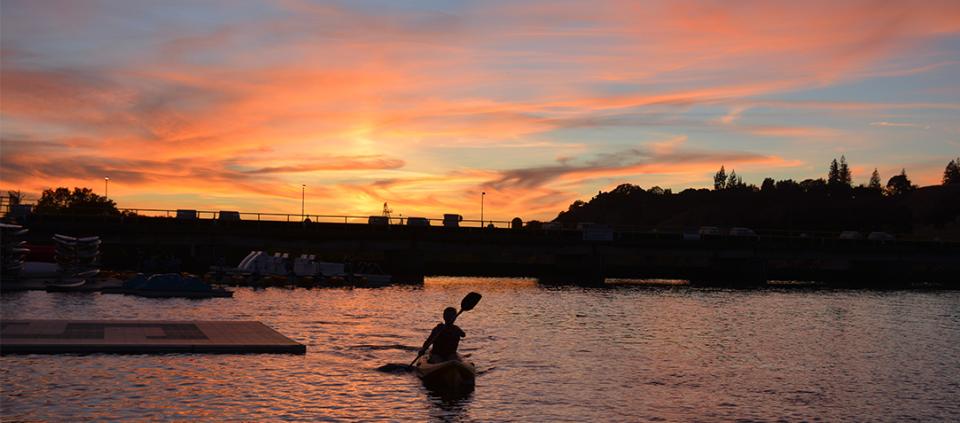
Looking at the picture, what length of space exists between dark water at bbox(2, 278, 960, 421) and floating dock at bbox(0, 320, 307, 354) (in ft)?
4.45

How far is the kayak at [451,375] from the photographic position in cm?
4025

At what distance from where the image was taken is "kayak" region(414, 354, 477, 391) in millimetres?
40250

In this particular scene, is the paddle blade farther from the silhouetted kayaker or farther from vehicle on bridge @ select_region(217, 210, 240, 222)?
vehicle on bridge @ select_region(217, 210, 240, 222)

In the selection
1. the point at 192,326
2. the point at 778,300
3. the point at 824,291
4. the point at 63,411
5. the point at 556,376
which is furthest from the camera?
the point at 824,291

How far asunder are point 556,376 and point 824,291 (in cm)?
11012

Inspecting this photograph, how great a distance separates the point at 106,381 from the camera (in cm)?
3759

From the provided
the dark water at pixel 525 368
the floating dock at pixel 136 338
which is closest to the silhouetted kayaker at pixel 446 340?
the dark water at pixel 525 368

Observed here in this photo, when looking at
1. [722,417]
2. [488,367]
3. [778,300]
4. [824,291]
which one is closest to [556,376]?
[488,367]

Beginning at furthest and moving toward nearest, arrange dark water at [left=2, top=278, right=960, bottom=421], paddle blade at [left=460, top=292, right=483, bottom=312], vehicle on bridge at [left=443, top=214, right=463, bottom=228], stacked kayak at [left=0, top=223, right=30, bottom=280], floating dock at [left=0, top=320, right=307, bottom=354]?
vehicle on bridge at [left=443, top=214, right=463, bottom=228] → stacked kayak at [left=0, top=223, right=30, bottom=280] → floating dock at [left=0, top=320, right=307, bottom=354] → paddle blade at [left=460, top=292, right=483, bottom=312] → dark water at [left=2, top=278, right=960, bottom=421]

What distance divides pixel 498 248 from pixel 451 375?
366 ft

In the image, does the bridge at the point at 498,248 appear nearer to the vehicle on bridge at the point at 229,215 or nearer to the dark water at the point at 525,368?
the vehicle on bridge at the point at 229,215

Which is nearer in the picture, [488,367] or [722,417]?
[722,417]

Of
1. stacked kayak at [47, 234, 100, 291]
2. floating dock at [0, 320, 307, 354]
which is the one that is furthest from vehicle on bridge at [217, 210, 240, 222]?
floating dock at [0, 320, 307, 354]

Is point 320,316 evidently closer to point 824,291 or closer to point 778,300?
point 778,300
